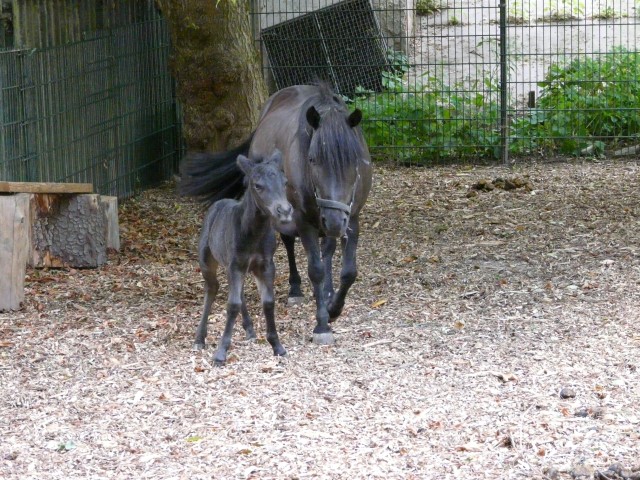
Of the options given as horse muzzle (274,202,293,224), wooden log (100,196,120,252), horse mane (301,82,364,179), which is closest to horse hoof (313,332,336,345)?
horse mane (301,82,364,179)

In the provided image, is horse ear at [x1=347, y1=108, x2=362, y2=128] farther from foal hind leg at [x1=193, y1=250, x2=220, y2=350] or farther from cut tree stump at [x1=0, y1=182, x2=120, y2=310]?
cut tree stump at [x1=0, y1=182, x2=120, y2=310]

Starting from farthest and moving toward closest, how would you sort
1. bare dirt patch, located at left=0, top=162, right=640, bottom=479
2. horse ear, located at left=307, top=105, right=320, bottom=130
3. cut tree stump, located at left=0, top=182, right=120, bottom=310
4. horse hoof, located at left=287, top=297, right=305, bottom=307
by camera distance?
1. cut tree stump, located at left=0, top=182, right=120, bottom=310
2. horse hoof, located at left=287, top=297, right=305, bottom=307
3. horse ear, located at left=307, top=105, right=320, bottom=130
4. bare dirt patch, located at left=0, top=162, right=640, bottom=479

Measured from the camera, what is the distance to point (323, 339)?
6141 mm

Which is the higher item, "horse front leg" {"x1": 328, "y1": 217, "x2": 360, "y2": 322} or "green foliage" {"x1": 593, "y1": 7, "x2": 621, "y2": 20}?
"green foliage" {"x1": 593, "y1": 7, "x2": 621, "y2": 20}

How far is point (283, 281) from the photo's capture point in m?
7.81

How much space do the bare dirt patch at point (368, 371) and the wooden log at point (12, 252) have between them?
128 millimetres

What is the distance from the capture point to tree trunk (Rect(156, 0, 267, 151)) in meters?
10.4

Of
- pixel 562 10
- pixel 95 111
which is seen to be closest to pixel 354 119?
pixel 95 111

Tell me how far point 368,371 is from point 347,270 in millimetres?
918

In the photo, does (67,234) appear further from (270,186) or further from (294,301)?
(270,186)

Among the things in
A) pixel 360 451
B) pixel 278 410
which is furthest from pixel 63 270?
pixel 360 451

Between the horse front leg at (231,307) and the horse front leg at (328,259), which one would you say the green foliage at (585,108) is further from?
the horse front leg at (231,307)

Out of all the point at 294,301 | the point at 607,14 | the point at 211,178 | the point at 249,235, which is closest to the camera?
the point at 249,235

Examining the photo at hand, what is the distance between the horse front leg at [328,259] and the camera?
660 centimetres
